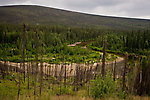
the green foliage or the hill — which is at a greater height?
the hill

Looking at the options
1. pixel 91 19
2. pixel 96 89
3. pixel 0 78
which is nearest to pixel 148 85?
Answer: pixel 96 89

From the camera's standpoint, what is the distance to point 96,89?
19.7 feet

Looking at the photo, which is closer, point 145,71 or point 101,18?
point 145,71

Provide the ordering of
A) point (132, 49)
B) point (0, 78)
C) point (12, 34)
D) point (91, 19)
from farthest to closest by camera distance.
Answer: point (91, 19), point (12, 34), point (132, 49), point (0, 78)

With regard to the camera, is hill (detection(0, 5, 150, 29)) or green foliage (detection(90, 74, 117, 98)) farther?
hill (detection(0, 5, 150, 29))

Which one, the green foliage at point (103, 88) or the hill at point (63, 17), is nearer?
the green foliage at point (103, 88)

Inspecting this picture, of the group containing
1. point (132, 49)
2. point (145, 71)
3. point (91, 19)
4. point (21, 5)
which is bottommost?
point (132, 49)

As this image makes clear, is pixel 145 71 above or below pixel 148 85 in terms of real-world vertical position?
above

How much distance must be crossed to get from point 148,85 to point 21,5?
5258 inches

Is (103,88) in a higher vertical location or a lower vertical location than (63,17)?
lower

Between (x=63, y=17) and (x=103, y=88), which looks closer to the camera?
(x=103, y=88)

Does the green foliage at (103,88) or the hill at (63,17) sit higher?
the hill at (63,17)

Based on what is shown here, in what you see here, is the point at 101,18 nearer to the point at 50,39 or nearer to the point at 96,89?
the point at 50,39

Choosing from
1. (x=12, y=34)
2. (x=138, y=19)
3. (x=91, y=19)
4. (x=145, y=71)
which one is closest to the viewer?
(x=145, y=71)
